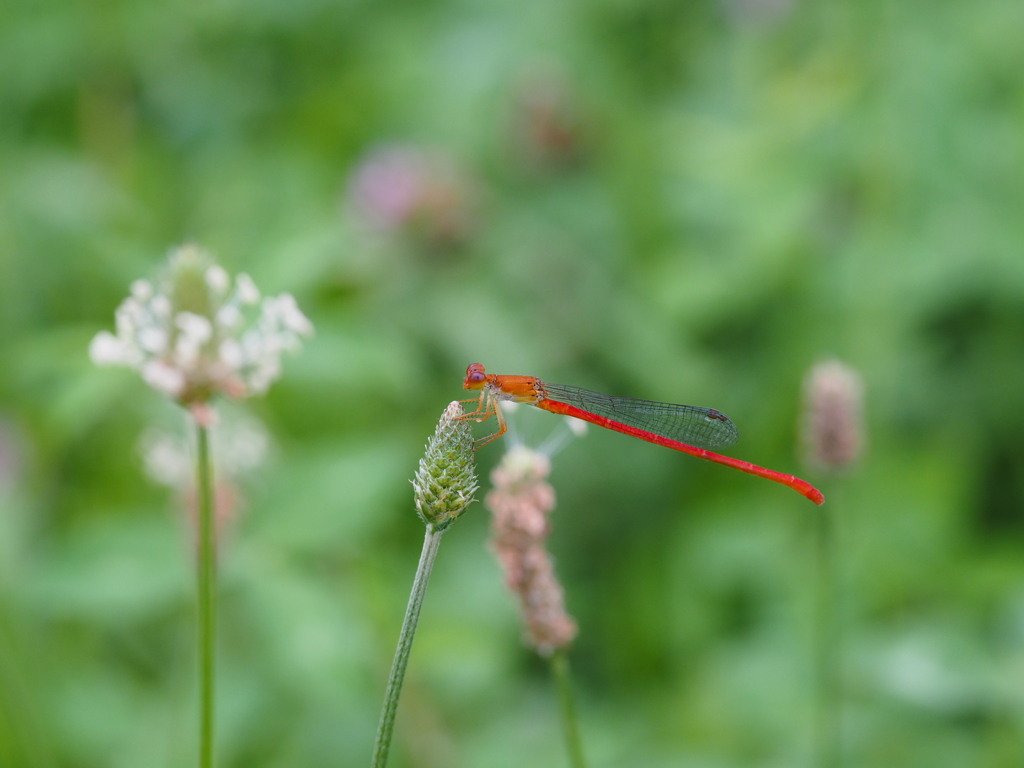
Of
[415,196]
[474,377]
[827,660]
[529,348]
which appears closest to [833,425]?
[827,660]

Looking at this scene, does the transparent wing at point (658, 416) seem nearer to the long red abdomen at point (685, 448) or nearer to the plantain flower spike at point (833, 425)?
the long red abdomen at point (685, 448)

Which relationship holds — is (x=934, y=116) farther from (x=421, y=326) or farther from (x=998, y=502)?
(x=421, y=326)

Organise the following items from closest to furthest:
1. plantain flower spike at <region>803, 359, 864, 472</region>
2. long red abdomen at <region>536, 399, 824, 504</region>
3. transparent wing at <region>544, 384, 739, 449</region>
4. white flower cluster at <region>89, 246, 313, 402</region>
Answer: white flower cluster at <region>89, 246, 313, 402</region>
plantain flower spike at <region>803, 359, 864, 472</region>
long red abdomen at <region>536, 399, 824, 504</region>
transparent wing at <region>544, 384, 739, 449</region>

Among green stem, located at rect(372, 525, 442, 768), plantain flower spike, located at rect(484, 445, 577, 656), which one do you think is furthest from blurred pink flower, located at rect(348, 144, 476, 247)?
green stem, located at rect(372, 525, 442, 768)

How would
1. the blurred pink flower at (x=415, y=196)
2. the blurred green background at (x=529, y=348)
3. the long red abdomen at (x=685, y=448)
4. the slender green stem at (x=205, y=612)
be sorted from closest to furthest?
the slender green stem at (x=205, y=612) → the long red abdomen at (x=685, y=448) → the blurred green background at (x=529, y=348) → the blurred pink flower at (x=415, y=196)

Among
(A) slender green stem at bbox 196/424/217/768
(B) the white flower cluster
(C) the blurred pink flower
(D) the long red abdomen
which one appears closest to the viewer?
(A) slender green stem at bbox 196/424/217/768

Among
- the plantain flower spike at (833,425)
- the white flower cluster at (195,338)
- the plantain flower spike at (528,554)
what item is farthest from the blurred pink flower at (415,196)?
the plantain flower spike at (528,554)

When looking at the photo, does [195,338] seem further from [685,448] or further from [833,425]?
[685,448]

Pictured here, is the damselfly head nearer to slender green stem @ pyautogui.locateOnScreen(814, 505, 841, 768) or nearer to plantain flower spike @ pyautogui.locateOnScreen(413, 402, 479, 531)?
slender green stem @ pyautogui.locateOnScreen(814, 505, 841, 768)
